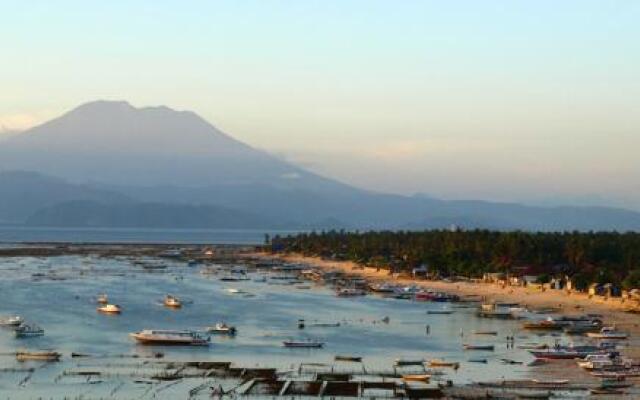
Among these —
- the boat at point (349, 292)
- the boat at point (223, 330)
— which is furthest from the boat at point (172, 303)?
the boat at point (349, 292)

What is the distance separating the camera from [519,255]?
4318 inches

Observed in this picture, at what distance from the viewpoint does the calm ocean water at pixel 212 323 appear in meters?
45.8

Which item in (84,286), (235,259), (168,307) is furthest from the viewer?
(235,259)

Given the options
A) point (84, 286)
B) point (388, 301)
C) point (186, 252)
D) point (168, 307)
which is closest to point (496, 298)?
point (388, 301)

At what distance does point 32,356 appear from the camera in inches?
1986

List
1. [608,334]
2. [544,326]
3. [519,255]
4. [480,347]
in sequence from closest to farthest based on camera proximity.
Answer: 1. [480,347]
2. [608,334]
3. [544,326]
4. [519,255]

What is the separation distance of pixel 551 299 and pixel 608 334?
26.1m

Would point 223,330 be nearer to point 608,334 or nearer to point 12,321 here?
point 12,321

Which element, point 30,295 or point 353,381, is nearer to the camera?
point 353,381

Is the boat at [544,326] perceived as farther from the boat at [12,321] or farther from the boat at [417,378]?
the boat at [12,321]

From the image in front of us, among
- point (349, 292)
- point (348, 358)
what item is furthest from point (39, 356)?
point (349, 292)

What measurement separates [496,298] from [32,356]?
152ft

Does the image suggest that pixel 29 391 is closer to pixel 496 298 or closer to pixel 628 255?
pixel 496 298

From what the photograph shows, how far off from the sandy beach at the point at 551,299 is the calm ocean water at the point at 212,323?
6.59 meters
